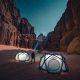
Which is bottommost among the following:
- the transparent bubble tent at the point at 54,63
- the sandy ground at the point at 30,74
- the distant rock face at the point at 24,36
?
the sandy ground at the point at 30,74

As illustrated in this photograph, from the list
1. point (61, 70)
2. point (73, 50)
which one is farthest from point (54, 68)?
point (73, 50)

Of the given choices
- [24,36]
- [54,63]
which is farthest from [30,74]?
[24,36]

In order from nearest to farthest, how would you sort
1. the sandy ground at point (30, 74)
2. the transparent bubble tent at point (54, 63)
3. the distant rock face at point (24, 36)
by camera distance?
the sandy ground at point (30, 74), the transparent bubble tent at point (54, 63), the distant rock face at point (24, 36)

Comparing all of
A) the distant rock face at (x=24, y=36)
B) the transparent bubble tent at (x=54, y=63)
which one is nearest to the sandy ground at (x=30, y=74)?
the transparent bubble tent at (x=54, y=63)

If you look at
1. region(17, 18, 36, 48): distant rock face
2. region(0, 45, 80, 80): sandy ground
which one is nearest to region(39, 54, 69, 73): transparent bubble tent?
region(0, 45, 80, 80): sandy ground

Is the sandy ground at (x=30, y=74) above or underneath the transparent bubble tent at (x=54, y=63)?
underneath

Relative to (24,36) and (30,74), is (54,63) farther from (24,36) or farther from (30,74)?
(24,36)

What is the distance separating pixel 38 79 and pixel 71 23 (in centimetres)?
6411

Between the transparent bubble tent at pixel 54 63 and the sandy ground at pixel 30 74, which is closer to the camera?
the sandy ground at pixel 30 74

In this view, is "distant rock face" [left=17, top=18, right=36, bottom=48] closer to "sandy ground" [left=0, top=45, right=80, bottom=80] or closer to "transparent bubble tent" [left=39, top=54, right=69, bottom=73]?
"sandy ground" [left=0, top=45, right=80, bottom=80]

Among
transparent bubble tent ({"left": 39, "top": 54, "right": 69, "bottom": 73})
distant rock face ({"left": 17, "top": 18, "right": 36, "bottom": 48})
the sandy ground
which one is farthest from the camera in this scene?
distant rock face ({"left": 17, "top": 18, "right": 36, "bottom": 48})

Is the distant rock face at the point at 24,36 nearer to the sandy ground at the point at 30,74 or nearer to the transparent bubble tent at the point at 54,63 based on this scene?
the sandy ground at the point at 30,74

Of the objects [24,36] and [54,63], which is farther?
[24,36]

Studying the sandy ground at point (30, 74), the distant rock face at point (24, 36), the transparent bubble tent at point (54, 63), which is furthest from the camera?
the distant rock face at point (24, 36)
